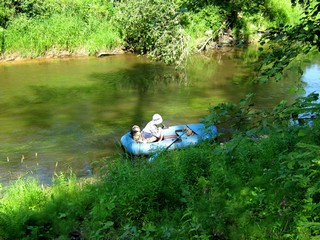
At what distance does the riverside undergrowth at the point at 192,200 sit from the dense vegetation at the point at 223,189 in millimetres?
12

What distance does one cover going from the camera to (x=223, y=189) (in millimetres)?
4906

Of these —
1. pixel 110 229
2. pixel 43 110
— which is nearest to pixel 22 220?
pixel 110 229

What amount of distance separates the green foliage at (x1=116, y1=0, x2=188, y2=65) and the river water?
2.34ft

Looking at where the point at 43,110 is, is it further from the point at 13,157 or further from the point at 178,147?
the point at 178,147

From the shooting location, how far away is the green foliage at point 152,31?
15887mm

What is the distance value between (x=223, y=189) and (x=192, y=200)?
44cm

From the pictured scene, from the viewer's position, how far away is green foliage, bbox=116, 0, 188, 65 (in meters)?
15.9

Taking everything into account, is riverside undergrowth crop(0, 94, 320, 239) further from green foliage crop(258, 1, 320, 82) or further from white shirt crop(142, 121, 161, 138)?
white shirt crop(142, 121, 161, 138)

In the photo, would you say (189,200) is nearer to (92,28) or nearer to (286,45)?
(286,45)

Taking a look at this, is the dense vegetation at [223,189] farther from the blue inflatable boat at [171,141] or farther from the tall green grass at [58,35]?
the tall green grass at [58,35]

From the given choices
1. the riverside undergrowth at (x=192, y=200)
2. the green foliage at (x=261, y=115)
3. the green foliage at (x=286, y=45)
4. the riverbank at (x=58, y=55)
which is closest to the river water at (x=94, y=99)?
the riverbank at (x=58, y=55)

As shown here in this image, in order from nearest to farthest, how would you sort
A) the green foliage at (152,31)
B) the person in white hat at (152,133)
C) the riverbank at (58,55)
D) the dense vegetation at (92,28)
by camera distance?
the person in white hat at (152,133) → the green foliage at (152,31) → the dense vegetation at (92,28) → the riverbank at (58,55)

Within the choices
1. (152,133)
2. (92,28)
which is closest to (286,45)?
(152,133)

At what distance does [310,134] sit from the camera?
3.70 metres
